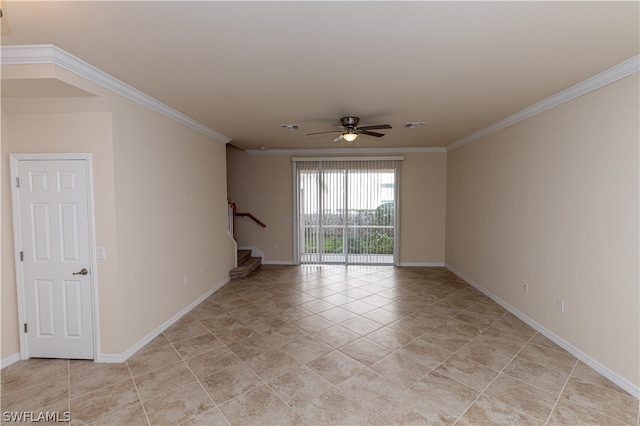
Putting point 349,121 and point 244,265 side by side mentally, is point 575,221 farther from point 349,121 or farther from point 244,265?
point 244,265

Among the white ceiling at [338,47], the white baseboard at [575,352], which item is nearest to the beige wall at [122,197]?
the white ceiling at [338,47]

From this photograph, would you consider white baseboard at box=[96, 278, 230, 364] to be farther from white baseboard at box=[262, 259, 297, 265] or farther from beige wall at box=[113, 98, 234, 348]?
white baseboard at box=[262, 259, 297, 265]

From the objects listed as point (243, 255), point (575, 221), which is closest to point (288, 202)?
point (243, 255)

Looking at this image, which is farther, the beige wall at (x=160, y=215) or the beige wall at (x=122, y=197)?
the beige wall at (x=160, y=215)

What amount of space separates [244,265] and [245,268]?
0.25 meters

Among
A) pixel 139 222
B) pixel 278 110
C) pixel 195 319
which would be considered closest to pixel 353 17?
pixel 278 110

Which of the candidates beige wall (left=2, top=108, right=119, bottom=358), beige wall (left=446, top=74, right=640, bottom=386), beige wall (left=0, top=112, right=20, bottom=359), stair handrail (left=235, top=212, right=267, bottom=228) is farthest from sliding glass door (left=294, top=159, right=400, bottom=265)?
beige wall (left=0, top=112, right=20, bottom=359)

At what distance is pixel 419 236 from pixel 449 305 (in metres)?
2.65

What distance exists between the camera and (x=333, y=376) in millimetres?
2818

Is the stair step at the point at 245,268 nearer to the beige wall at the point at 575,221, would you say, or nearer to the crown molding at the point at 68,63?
the crown molding at the point at 68,63

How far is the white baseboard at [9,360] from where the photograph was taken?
9.71 feet

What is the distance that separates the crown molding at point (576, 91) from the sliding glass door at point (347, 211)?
2671 mm

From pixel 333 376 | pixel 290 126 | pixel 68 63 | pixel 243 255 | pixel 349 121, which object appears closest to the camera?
pixel 68 63

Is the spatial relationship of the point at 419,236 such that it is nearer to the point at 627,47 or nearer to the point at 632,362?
the point at 632,362
